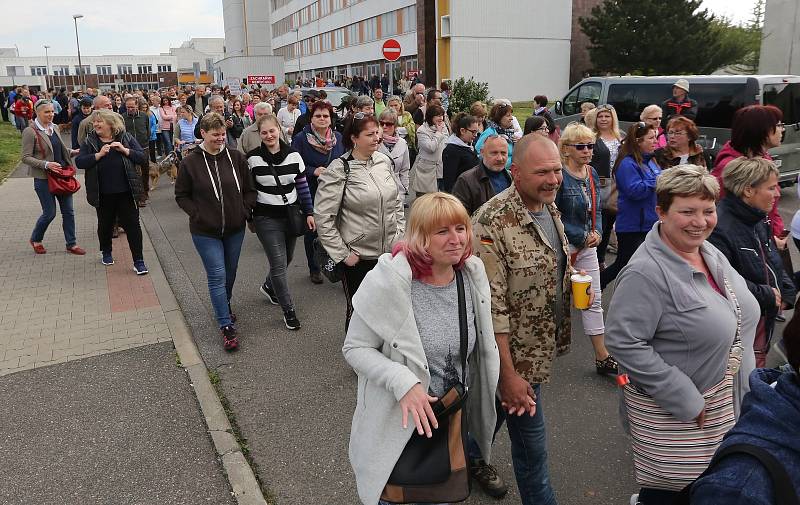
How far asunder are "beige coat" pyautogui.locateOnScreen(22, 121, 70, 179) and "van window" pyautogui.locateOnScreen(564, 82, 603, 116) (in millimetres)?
11024

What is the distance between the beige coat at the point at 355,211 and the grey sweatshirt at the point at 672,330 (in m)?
2.23

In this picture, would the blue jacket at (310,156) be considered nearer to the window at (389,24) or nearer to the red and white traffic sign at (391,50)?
the red and white traffic sign at (391,50)

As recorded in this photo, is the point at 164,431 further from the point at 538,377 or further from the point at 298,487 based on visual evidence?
the point at 538,377

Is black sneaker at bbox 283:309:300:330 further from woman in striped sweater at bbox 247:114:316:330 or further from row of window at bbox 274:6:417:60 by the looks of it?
row of window at bbox 274:6:417:60

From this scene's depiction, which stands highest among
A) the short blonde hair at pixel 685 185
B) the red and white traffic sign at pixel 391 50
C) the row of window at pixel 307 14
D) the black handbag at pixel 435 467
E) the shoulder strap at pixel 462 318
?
the row of window at pixel 307 14

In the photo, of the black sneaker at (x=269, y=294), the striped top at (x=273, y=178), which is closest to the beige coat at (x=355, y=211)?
the striped top at (x=273, y=178)

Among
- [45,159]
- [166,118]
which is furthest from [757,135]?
[166,118]

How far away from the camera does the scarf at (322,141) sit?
269 inches

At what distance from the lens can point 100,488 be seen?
348cm

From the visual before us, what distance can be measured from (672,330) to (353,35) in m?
57.7

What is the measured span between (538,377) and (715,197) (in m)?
1.15

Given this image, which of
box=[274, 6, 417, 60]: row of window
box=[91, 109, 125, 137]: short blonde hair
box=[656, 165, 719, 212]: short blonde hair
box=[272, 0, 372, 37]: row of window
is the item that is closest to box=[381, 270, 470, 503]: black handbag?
box=[656, 165, 719, 212]: short blonde hair

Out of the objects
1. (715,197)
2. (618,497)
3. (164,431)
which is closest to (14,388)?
(164,431)

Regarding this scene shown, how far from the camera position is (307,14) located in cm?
6950
